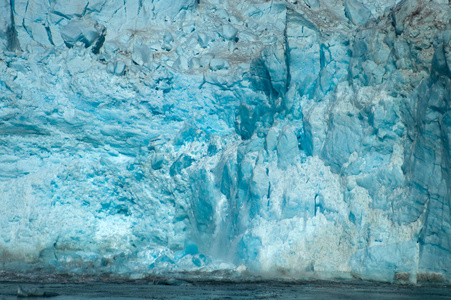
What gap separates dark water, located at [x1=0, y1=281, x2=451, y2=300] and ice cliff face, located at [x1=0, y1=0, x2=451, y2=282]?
0.98 m

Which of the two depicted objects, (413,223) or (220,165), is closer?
(413,223)

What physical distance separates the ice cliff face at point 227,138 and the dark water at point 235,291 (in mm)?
979

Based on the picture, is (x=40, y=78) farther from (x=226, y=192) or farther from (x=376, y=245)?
(x=376, y=245)

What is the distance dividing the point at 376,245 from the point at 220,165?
4479 mm

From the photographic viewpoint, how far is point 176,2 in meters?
18.1

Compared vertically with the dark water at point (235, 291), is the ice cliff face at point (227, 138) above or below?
above

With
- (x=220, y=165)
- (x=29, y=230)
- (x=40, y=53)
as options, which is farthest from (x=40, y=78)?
(x=220, y=165)

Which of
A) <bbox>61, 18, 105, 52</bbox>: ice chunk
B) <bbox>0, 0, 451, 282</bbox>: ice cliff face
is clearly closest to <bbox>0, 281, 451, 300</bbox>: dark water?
<bbox>0, 0, 451, 282</bbox>: ice cliff face

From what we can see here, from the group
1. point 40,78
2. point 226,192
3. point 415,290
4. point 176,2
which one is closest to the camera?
Result: point 415,290

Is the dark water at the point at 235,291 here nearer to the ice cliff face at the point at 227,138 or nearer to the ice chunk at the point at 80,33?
the ice cliff face at the point at 227,138

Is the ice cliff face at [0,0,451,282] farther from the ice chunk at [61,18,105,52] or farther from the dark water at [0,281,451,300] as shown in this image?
the dark water at [0,281,451,300]

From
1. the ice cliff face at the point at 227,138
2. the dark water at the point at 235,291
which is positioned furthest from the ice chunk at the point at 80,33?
the dark water at the point at 235,291

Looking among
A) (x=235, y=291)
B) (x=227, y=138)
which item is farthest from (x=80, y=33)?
(x=235, y=291)

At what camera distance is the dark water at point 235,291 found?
11.1 meters
